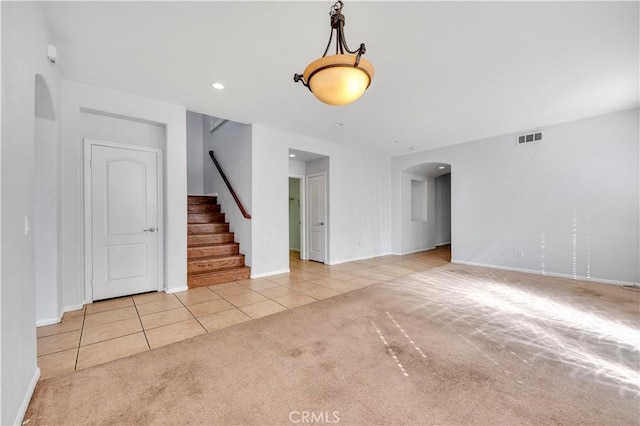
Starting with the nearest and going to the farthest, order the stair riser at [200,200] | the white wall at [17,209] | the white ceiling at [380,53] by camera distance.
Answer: the white wall at [17,209] → the white ceiling at [380,53] → the stair riser at [200,200]

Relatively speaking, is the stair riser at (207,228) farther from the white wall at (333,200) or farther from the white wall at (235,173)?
the white wall at (333,200)

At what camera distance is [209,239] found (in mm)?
5191

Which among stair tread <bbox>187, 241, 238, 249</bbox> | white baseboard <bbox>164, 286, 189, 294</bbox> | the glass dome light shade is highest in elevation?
the glass dome light shade

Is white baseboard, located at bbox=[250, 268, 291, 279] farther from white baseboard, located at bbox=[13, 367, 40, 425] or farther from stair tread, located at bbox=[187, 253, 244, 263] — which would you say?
white baseboard, located at bbox=[13, 367, 40, 425]

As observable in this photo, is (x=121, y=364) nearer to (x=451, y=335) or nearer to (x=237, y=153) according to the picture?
(x=451, y=335)

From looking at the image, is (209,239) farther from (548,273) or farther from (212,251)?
(548,273)

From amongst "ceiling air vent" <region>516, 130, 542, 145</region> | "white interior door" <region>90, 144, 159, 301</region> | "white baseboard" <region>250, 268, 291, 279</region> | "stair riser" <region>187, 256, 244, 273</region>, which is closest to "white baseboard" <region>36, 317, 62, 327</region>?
"white interior door" <region>90, 144, 159, 301</region>

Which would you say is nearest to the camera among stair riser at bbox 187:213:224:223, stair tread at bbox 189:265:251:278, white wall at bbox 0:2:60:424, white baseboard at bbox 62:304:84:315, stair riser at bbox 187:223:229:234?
white wall at bbox 0:2:60:424

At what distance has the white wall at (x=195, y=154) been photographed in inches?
285

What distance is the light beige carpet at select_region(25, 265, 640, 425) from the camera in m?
1.65

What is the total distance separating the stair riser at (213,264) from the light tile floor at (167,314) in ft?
1.43

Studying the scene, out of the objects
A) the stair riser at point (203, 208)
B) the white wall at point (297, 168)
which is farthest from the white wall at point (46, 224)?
the white wall at point (297, 168)

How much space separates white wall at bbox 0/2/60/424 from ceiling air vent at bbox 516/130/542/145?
710cm

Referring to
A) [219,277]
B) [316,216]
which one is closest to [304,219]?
[316,216]
